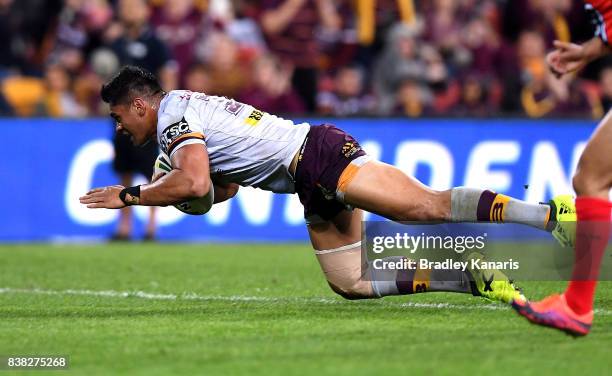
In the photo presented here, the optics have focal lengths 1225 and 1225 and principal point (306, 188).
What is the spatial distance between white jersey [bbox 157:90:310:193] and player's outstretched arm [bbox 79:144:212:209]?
18 cm

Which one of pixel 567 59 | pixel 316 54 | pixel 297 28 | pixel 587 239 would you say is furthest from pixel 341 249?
pixel 297 28

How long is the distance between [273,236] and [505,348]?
28.5ft

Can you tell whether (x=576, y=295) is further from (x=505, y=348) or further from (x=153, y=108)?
(x=153, y=108)

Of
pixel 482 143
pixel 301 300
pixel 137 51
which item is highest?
pixel 137 51

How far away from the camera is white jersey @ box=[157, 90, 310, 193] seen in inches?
299

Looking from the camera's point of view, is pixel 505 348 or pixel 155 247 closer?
pixel 505 348

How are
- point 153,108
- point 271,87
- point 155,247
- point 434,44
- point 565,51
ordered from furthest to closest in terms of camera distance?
point 434,44 → point 271,87 → point 155,247 → point 153,108 → point 565,51

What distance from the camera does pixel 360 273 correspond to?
25.8ft

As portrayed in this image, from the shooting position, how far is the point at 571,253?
8.37 metres

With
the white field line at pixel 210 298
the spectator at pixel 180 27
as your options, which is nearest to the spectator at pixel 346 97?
the spectator at pixel 180 27

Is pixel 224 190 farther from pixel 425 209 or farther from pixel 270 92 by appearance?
pixel 270 92

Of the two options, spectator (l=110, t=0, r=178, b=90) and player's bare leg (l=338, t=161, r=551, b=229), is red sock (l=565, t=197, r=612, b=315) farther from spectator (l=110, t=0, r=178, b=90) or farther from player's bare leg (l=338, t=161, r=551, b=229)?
spectator (l=110, t=0, r=178, b=90)

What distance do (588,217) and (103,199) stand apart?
2.83 metres

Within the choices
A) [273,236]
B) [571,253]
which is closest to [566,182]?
[273,236]
